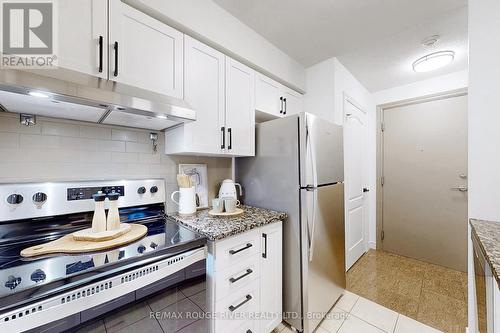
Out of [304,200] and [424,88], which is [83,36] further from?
[424,88]

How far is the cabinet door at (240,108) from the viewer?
1.61 m

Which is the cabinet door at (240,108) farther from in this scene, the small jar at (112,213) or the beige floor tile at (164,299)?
the beige floor tile at (164,299)

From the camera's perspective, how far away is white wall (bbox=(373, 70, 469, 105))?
2443 mm

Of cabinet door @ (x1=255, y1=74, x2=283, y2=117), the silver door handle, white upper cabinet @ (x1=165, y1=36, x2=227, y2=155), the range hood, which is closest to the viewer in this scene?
the range hood

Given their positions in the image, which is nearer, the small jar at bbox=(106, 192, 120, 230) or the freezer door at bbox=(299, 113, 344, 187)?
the small jar at bbox=(106, 192, 120, 230)

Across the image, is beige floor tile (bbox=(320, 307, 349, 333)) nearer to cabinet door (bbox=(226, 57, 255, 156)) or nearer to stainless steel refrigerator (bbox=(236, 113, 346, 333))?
stainless steel refrigerator (bbox=(236, 113, 346, 333))

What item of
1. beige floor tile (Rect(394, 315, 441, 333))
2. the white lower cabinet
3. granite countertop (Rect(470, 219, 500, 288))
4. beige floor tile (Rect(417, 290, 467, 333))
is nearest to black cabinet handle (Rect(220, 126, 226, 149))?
the white lower cabinet

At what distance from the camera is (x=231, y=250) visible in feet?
3.84

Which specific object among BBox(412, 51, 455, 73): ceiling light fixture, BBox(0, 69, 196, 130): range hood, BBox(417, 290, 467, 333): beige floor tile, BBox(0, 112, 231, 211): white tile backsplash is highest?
BBox(412, 51, 455, 73): ceiling light fixture

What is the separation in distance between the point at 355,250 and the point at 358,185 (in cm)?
85

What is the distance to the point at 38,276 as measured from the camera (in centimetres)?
67

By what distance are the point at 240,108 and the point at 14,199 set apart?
1454 mm

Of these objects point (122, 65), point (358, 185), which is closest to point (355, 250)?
point (358, 185)

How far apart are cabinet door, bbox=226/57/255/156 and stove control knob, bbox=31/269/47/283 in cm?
116
